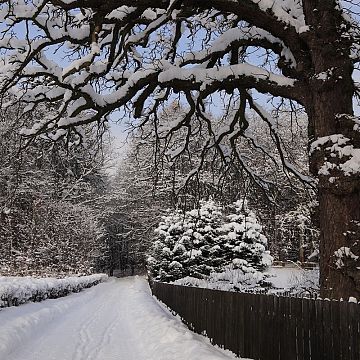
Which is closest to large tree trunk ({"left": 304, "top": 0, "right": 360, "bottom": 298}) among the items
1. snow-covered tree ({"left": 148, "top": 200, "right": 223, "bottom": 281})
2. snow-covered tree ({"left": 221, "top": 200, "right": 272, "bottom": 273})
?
snow-covered tree ({"left": 221, "top": 200, "right": 272, "bottom": 273})

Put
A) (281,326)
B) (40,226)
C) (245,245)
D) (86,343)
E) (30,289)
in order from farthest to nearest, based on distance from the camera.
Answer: (40,226) < (245,245) < (30,289) < (86,343) < (281,326)

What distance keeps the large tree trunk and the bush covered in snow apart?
1507 cm

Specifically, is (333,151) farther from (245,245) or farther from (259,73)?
(245,245)

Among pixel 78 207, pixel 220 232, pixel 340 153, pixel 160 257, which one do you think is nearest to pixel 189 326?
pixel 340 153

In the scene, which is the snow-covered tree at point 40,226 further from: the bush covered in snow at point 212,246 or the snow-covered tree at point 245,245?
the snow-covered tree at point 245,245

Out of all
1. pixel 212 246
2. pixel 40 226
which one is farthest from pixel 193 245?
pixel 40 226

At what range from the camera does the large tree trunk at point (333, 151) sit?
609 centimetres

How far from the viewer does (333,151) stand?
247 inches

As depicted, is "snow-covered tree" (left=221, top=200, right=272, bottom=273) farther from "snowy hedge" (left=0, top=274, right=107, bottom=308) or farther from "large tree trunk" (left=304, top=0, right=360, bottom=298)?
"large tree trunk" (left=304, top=0, right=360, bottom=298)

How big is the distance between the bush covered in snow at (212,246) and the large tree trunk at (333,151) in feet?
49.4

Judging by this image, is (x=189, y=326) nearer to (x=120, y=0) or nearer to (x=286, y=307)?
(x=286, y=307)

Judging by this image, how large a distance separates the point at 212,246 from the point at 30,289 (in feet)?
37.7

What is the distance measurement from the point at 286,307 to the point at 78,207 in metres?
36.3

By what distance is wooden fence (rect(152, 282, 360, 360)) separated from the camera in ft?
15.5
